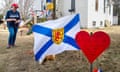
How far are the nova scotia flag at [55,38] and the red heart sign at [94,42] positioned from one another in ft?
7.03

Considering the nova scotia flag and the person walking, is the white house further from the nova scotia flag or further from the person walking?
the nova scotia flag

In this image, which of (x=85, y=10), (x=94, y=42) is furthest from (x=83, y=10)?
(x=94, y=42)

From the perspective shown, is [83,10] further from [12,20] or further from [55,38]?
[55,38]

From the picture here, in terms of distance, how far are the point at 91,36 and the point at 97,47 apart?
0.21 meters

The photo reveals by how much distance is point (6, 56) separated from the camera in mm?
11109

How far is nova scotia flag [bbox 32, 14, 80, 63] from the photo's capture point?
8.63 metres

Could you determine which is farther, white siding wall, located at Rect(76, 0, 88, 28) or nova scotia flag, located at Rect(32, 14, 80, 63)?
white siding wall, located at Rect(76, 0, 88, 28)

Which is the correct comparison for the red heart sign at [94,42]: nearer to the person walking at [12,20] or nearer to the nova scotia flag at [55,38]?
the nova scotia flag at [55,38]

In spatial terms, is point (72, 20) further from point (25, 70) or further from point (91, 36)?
point (91, 36)

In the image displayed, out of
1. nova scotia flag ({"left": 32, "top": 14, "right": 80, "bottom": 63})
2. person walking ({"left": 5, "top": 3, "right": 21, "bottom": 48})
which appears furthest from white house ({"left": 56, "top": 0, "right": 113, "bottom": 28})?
nova scotia flag ({"left": 32, "top": 14, "right": 80, "bottom": 63})

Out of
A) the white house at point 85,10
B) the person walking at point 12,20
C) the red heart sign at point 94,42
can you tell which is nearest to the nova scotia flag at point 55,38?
the red heart sign at point 94,42

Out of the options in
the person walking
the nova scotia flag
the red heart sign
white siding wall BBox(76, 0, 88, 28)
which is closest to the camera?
the red heart sign

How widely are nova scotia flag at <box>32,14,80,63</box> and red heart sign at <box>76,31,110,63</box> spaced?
7.03ft

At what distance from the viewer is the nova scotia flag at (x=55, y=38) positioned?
8.63 metres
